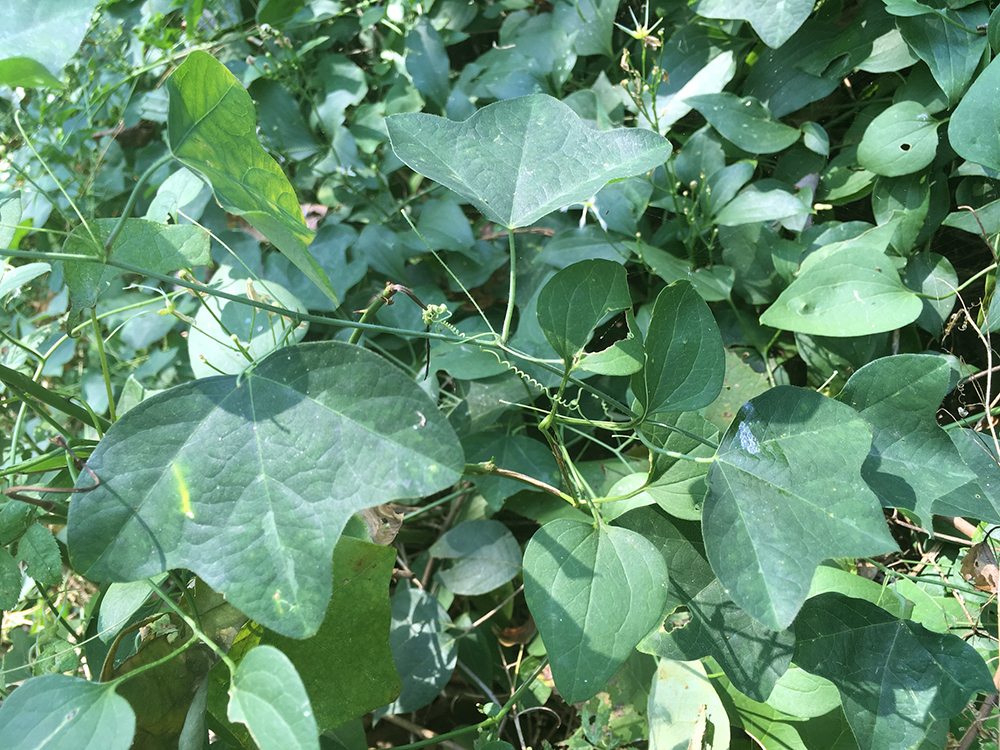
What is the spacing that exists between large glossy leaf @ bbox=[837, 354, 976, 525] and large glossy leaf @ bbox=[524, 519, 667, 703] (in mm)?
268

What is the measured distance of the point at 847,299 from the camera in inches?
→ 33.9

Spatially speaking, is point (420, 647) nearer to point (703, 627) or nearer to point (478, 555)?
point (478, 555)

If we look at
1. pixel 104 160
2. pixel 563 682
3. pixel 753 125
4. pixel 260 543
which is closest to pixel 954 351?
pixel 753 125

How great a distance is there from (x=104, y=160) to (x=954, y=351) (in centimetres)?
183

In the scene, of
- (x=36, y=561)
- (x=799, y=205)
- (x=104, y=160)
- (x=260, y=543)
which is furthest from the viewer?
(x=104, y=160)

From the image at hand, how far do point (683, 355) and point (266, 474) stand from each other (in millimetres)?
409

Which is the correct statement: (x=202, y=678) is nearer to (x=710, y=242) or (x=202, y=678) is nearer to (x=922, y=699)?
(x=922, y=699)

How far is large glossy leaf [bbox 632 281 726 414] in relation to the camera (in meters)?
0.61

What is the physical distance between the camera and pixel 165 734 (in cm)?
68

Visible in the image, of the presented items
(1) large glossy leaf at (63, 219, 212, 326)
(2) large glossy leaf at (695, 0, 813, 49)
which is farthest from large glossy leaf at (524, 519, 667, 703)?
(2) large glossy leaf at (695, 0, 813, 49)

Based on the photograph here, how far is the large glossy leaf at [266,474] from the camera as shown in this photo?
0.54 metres

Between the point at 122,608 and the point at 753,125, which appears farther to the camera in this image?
the point at 753,125

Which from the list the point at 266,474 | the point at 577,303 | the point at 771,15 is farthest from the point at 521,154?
the point at 771,15

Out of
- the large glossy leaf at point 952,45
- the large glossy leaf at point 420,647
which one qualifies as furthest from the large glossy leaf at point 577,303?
the large glossy leaf at point 952,45
